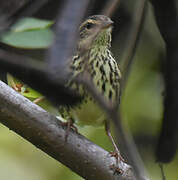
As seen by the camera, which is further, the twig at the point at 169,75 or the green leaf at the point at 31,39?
the green leaf at the point at 31,39

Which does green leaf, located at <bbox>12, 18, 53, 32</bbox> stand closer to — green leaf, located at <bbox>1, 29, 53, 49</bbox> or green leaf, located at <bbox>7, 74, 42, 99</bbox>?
green leaf, located at <bbox>1, 29, 53, 49</bbox>

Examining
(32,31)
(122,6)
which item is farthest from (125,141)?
(122,6)

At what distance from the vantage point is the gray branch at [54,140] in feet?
5.53

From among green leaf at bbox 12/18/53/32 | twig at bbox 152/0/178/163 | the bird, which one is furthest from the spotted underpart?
twig at bbox 152/0/178/163

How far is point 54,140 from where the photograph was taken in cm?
178

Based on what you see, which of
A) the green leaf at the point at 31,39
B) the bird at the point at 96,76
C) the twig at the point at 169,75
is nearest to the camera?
the twig at the point at 169,75

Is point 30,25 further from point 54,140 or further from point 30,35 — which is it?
point 54,140

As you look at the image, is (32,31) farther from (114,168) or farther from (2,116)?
(114,168)

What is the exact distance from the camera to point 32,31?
199 centimetres

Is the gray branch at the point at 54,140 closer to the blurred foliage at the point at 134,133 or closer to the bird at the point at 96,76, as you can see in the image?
the bird at the point at 96,76

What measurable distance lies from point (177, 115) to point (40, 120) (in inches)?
26.9

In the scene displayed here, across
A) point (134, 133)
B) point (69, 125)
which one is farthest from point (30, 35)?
point (134, 133)

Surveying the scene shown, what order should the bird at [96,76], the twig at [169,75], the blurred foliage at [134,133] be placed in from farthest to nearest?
the blurred foliage at [134,133] → the bird at [96,76] → the twig at [169,75]

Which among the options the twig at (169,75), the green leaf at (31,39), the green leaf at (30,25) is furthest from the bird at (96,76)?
the twig at (169,75)
